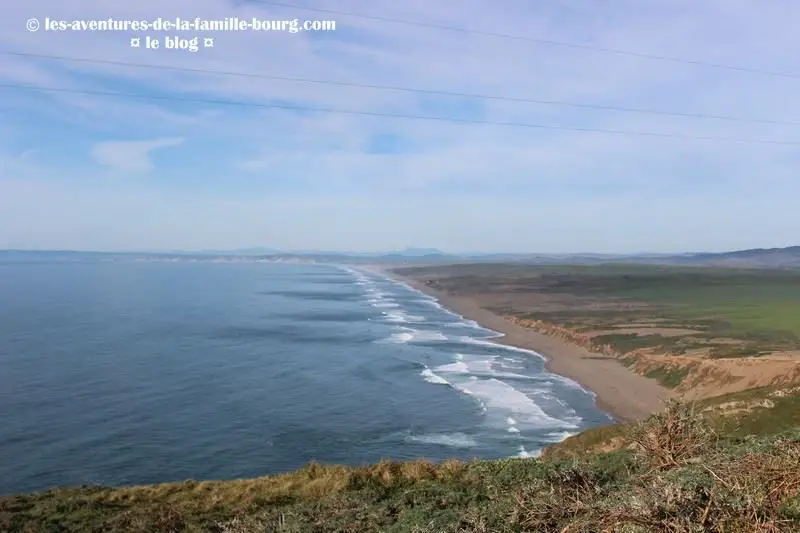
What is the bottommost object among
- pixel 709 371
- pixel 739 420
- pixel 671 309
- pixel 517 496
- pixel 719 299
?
pixel 709 371

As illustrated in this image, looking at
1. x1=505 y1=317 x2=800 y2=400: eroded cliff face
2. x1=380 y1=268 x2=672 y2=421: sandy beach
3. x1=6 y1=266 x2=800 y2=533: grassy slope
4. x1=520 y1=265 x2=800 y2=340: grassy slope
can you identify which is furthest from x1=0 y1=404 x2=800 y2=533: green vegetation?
x1=520 y1=265 x2=800 y2=340: grassy slope

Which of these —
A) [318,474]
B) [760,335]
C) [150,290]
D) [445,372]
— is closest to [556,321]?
[760,335]

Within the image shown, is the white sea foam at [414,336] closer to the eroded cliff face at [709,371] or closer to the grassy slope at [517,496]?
the eroded cliff face at [709,371]

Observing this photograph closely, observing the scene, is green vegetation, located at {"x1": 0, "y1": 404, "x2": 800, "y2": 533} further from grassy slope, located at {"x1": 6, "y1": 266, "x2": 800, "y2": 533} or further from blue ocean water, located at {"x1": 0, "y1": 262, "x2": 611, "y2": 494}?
blue ocean water, located at {"x1": 0, "y1": 262, "x2": 611, "y2": 494}

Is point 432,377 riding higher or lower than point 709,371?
lower

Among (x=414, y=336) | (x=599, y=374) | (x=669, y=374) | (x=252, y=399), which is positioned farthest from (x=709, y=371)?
(x=414, y=336)

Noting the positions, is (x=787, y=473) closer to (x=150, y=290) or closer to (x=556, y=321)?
(x=556, y=321)

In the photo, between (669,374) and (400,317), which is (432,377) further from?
(400,317)
